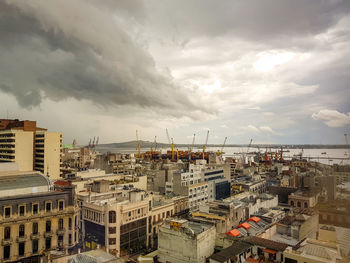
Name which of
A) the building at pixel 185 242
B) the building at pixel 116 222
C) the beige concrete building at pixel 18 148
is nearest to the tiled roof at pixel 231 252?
the building at pixel 185 242

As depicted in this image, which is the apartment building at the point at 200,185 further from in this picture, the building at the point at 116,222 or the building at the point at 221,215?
the building at the point at 221,215

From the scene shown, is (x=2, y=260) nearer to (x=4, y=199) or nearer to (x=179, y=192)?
(x=4, y=199)

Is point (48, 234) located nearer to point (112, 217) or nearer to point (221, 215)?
point (112, 217)

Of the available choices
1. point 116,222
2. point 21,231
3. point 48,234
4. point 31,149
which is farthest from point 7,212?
point 31,149

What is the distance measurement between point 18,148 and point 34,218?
3824 cm

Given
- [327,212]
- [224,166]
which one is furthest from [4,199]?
[224,166]

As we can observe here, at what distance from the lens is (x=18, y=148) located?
5850cm

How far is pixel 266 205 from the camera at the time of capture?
41.8 m

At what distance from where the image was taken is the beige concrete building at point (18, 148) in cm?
5784

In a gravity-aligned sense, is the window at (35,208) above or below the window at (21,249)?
above

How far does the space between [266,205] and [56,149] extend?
49291mm

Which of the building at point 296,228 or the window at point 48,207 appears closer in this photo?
the building at point 296,228

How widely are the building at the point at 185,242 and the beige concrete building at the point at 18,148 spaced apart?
47.5 metres

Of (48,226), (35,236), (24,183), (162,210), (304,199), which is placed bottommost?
(162,210)
